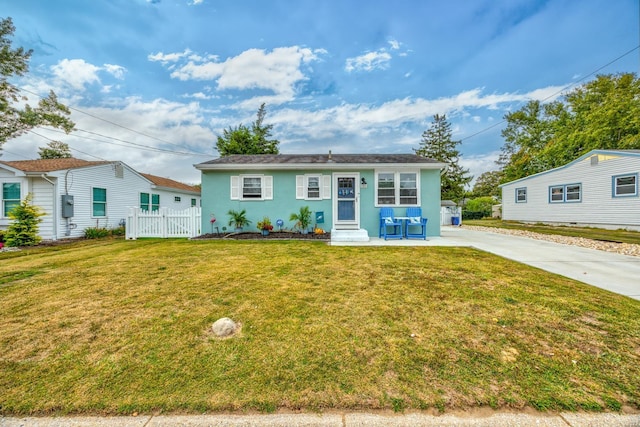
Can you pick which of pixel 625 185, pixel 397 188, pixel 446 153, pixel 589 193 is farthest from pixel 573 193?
pixel 446 153

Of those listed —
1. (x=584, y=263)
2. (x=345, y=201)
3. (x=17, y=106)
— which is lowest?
(x=584, y=263)

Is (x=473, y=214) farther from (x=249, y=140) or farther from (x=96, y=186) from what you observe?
(x=96, y=186)

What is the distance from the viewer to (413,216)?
31.2ft

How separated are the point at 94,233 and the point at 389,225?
1302 centimetres

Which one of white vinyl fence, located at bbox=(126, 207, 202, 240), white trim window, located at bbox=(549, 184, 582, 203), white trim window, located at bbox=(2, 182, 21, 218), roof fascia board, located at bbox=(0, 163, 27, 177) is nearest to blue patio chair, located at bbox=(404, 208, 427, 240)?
white vinyl fence, located at bbox=(126, 207, 202, 240)

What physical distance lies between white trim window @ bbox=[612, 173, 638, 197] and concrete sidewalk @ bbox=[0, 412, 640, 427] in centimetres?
1579

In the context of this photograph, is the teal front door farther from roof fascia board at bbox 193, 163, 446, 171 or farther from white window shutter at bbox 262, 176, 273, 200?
white window shutter at bbox 262, 176, 273, 200

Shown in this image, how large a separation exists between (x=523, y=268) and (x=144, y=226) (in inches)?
473

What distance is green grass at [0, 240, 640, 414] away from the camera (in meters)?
1.70

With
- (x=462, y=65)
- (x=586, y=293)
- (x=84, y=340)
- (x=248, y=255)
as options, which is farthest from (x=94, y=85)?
(x=586, y=293)

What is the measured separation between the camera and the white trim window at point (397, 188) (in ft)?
31.6

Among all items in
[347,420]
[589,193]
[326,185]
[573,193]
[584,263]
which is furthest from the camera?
[573,193]

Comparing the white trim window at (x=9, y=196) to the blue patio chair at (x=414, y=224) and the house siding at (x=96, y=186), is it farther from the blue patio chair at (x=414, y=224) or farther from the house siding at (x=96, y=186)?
the blue patio chair at (x=414, y=224)

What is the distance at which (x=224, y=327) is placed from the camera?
99.1 inches
